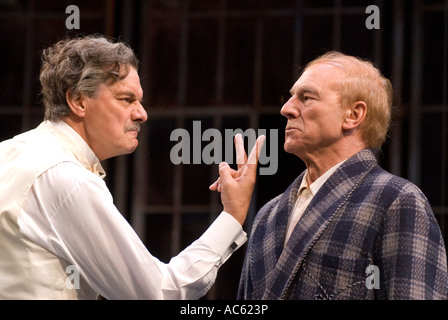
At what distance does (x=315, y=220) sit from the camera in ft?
7.49

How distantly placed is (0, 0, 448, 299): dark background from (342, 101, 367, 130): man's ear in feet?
4.25

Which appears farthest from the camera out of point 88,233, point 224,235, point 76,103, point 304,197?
point 304,197

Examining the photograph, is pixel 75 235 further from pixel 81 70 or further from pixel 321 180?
pixel 321 180

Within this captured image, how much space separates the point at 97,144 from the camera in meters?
2.36

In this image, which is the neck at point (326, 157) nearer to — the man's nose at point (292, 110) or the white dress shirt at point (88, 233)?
the man's nose at point (292, 110)

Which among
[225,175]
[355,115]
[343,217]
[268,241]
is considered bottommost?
[268,241]

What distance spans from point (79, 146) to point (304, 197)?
29.9 inches

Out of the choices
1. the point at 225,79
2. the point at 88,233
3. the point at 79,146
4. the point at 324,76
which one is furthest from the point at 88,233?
the point at 225,79

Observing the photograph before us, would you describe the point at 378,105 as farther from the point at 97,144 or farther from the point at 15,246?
the point at 15,246

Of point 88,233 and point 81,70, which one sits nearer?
point 88,233

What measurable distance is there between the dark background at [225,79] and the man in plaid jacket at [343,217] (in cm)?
128

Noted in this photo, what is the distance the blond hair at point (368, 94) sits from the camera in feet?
8.11
